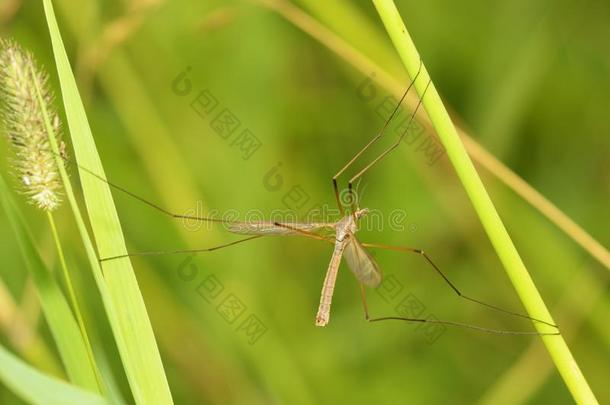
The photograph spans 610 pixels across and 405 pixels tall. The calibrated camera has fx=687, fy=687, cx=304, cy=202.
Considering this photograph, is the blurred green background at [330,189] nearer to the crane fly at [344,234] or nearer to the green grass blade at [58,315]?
the crane fly at [344,234]

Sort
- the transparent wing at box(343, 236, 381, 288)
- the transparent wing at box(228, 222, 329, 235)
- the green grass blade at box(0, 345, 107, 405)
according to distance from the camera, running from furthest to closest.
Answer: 1. the transparent wing at box(343, 236, 381, 288)
2. the transparent wing at box(228, 222, 329, 235)
3. the green grass blade at box(0, 345, 107, 405)

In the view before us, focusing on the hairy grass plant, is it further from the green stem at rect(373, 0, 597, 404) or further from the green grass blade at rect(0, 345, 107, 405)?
the green stem at rect(373, 0, 597, 404)

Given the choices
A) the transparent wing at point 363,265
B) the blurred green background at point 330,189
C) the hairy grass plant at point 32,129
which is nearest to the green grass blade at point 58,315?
the hairy grass plant at point 32,129

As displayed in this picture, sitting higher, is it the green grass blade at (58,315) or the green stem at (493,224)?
the green grass blade at (58,315)

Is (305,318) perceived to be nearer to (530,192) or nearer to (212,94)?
(212,94)

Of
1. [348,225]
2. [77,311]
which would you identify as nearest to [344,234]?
[348,225]

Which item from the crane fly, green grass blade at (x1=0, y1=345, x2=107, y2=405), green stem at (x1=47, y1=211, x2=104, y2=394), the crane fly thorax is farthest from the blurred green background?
green grass blade at (x1=0, y1=345, x2=107, y2=405)

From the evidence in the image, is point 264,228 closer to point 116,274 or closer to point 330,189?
point 116,274
